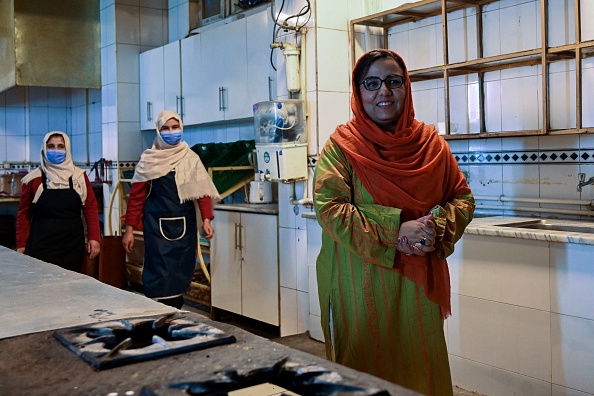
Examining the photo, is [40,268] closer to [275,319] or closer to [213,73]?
[275,319]

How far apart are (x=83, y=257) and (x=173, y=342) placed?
3244 mm

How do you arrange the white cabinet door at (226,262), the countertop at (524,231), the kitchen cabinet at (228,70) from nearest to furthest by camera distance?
the countertop at (524,231) → the white cabinet door at (226,262) → the kitchen cabinet at (228,70)

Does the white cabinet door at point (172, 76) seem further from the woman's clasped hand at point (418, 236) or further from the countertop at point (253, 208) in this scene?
the woman's clasped hand at point (418, 236)

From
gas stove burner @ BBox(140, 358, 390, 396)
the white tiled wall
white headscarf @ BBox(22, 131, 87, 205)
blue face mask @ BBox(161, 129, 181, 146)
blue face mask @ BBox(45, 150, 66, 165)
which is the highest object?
blue face mask @ BBox(161, 129, 181, 146)

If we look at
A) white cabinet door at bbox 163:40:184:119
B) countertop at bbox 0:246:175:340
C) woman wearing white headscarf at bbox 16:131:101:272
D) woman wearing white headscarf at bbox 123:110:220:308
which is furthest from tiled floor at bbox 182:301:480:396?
countertop at bbox 0:246:175:340

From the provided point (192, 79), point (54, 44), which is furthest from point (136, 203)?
point (54, 44)

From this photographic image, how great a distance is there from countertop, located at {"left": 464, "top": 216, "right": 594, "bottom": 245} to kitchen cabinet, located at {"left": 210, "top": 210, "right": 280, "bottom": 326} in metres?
1.55

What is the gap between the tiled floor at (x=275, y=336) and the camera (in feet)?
13.1

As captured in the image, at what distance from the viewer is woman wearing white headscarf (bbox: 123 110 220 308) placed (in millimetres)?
4059

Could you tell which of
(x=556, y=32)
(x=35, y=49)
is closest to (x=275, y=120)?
(x=556, y=32)

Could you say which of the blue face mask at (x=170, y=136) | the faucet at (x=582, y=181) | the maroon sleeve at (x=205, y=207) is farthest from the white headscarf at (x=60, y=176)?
the faucet at (x=582, y=181)

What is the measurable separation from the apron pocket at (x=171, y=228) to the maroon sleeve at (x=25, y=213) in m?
0.82

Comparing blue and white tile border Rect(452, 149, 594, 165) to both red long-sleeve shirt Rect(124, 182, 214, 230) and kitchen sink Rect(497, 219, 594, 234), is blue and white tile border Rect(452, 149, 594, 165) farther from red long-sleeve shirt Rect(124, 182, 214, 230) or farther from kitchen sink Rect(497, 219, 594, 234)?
red long-sleeve shirt Rect(124, 182, 214, 230)

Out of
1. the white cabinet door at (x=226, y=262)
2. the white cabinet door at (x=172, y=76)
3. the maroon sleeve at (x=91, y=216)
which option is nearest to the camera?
the maroon sleeve at (x=91, y=216)
